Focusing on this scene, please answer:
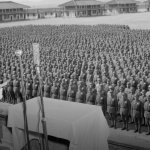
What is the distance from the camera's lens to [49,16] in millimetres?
64812

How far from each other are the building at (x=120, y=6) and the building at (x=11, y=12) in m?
16.5

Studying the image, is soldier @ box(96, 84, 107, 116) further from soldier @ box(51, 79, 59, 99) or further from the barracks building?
the barracks building

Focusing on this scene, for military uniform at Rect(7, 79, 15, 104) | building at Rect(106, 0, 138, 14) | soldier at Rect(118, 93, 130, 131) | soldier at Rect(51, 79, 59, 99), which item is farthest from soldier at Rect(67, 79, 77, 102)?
building at Rect(106, 0, 138, 14)

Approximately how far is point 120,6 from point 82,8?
315 inches

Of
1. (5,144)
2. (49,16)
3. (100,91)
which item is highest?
(49,16)

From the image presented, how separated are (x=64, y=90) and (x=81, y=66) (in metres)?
4.76

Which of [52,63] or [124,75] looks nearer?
[124,75]

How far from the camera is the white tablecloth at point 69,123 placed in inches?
205

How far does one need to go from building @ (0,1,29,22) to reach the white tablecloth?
169 ft

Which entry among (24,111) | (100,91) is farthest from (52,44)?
(24,111)

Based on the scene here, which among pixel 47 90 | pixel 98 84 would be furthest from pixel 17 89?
pixel 98 84

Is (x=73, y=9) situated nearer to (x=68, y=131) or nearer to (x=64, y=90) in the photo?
(x=64, y=90)

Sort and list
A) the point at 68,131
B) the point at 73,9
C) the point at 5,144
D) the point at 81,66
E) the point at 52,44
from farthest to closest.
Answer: the point at 73,9
the point at 52,44
the point at 81,66
the point at 5,144
the point at 68,131

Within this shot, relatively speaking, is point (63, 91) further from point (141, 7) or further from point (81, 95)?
point (141, 7)
